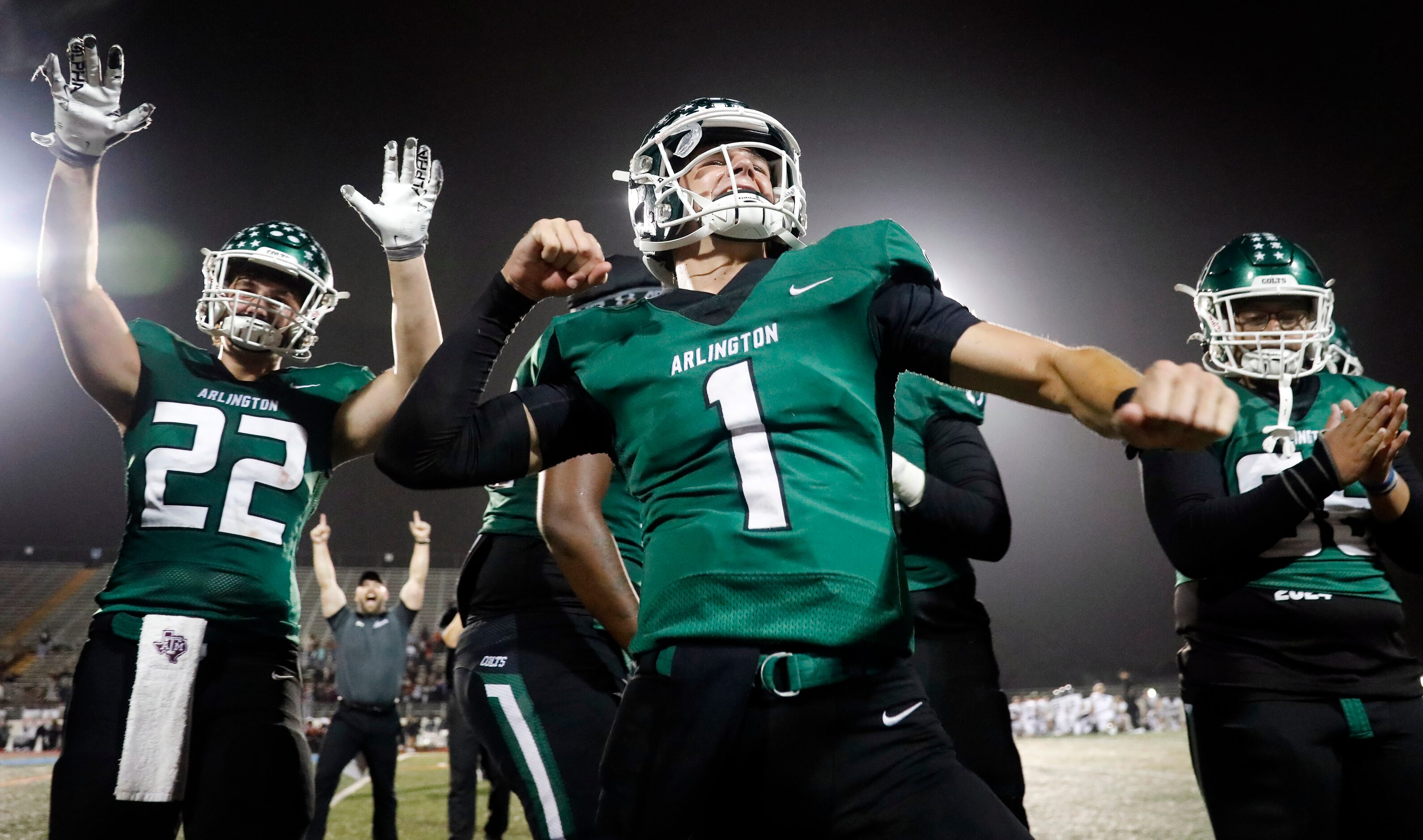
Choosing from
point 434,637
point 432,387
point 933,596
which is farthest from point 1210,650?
point 434,637

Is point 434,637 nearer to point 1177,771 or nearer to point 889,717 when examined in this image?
point 1177,771

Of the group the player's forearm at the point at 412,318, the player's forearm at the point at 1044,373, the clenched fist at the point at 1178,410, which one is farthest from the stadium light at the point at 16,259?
the clenched fist at the point at 1178,410

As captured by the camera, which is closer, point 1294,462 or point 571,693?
point 571,693

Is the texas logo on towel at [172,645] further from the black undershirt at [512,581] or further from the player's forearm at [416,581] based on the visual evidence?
the player's forearm at [416,581]

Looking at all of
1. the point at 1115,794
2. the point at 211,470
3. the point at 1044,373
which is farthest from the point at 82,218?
the point at 1115,794

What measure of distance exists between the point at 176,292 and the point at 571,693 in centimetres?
2501

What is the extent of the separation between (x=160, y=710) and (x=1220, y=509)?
315 centimetres

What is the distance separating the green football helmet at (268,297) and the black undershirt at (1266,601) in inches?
116

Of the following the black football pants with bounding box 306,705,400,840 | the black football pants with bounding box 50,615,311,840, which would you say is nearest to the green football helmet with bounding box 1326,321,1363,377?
the black football pants with bounding box 50,615,311,840

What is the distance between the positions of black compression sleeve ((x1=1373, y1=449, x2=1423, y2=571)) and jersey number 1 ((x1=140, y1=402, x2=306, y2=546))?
11.7 feet

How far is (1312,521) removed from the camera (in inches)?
120

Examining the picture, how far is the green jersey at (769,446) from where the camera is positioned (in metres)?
1.63

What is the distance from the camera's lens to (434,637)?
30719mm

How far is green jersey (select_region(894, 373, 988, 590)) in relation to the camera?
3.51 metres
